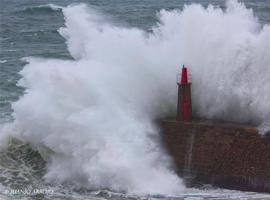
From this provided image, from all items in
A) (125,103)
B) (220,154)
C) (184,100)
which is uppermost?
(184,100)

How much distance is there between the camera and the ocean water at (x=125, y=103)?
37.6ft

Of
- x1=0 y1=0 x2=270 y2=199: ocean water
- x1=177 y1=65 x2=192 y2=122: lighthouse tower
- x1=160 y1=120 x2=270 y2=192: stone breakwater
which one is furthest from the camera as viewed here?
x1=177 y1=65 x2=192 y2=122: lighthouse tower

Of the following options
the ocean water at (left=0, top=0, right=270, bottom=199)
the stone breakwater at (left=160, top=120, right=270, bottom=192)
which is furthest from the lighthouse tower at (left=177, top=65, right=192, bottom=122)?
the ocean water at (left=0, top=0, right=270, bottom=199)

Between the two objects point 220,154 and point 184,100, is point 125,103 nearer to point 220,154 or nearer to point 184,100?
point 184,100

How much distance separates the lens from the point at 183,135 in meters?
11.7

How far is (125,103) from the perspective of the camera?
1277cm

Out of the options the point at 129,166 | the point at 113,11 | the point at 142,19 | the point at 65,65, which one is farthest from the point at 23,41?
the point at 129,166

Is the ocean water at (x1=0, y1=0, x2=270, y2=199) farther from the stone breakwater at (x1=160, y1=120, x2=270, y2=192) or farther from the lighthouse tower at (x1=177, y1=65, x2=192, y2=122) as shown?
the lighthouse tower at (x1=177, y1=65, x2=192, y2=122)

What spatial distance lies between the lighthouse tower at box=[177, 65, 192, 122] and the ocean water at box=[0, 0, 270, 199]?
0.54 meters

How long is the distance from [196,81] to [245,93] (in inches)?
46.2

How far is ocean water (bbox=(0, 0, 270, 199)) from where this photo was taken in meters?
11.5

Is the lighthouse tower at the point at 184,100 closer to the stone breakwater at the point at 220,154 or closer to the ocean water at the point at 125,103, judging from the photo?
the stone breakwater at the point at 220,154

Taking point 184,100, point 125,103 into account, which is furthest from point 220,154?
point 125,103

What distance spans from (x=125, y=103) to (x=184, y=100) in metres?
1.41
